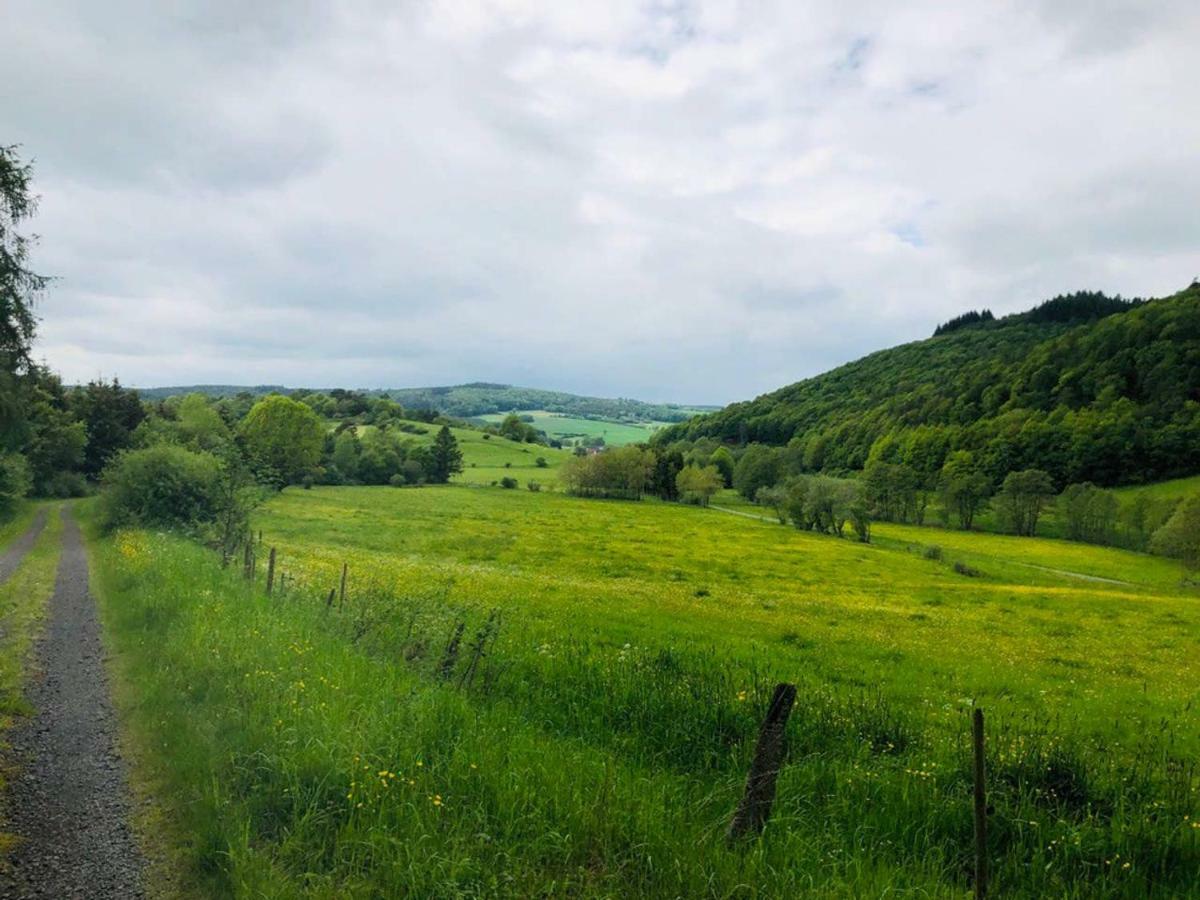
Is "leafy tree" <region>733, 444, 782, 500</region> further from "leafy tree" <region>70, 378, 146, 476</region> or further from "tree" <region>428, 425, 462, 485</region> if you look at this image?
"leafy tree" <region>70, 378, 146, 476</region>

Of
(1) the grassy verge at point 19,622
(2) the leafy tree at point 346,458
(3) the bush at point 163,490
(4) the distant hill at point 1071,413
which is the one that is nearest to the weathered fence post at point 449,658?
(1) the grassy verge at point 19,622

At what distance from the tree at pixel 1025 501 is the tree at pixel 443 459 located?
94470 mm

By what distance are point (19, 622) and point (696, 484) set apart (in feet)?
359

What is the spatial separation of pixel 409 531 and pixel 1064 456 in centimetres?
11960

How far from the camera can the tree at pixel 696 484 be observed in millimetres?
119562

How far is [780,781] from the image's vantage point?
22.7 feet

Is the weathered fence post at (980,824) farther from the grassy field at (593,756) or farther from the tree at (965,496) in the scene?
the tree at (965,496)

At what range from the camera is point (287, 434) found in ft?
288

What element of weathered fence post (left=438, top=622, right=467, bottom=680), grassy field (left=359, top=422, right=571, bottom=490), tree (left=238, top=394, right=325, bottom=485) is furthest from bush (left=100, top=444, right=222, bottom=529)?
grassy field (left=359, top=422, right=571, bottom=490)

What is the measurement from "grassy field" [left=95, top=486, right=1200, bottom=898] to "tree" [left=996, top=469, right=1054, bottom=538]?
293 feet

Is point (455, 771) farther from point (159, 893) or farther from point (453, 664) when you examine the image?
point (453, 664)

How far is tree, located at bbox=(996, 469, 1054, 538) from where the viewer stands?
95812mm

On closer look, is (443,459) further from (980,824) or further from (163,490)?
(980,824)

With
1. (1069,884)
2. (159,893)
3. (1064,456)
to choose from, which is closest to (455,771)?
(159,893)
